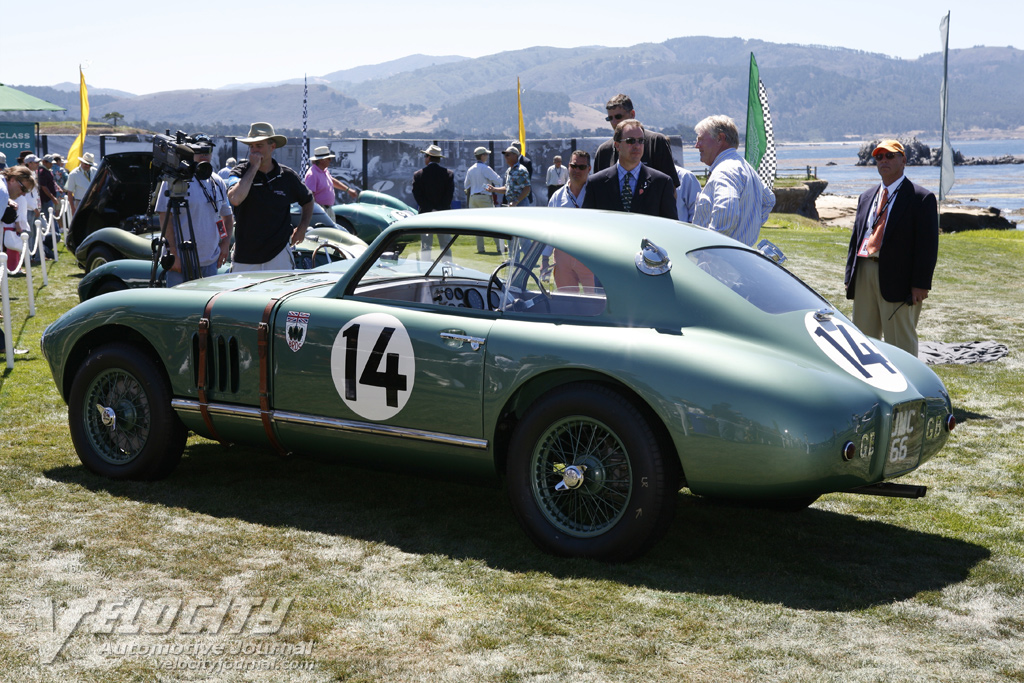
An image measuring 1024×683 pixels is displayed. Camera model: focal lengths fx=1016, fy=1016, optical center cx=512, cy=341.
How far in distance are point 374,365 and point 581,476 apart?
3.88ft

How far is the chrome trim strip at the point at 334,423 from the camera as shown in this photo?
4.61 m

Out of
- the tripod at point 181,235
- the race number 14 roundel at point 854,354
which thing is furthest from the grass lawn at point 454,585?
the tripod at point 181,235

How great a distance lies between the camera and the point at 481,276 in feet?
17.0

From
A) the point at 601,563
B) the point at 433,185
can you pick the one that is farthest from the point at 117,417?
the point at 433,185

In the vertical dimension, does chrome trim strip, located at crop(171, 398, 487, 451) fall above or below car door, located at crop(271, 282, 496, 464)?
below

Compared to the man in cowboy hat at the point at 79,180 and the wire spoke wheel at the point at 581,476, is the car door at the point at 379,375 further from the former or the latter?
the man in cowboy hat at the point at 79,180

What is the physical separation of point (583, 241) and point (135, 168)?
11275 mm

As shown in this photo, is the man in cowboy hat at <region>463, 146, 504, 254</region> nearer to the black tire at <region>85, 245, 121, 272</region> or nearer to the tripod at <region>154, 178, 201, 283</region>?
the black tire at <region>85, 245, 121, 272</region>

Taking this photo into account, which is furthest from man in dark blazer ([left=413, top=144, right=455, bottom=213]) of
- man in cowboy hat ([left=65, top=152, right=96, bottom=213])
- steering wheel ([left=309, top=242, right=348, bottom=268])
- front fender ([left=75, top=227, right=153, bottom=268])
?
man in cowboy hat ([left=65, top=152, right=96, bottom=213])

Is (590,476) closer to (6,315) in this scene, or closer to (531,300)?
(531,300)

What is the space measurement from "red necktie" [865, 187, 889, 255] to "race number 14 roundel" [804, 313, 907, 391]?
10.2 ft

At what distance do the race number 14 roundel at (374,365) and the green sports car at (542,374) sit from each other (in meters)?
0.01

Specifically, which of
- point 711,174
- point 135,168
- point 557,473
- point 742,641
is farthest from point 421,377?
point 135,168

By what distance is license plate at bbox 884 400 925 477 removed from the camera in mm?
4176
